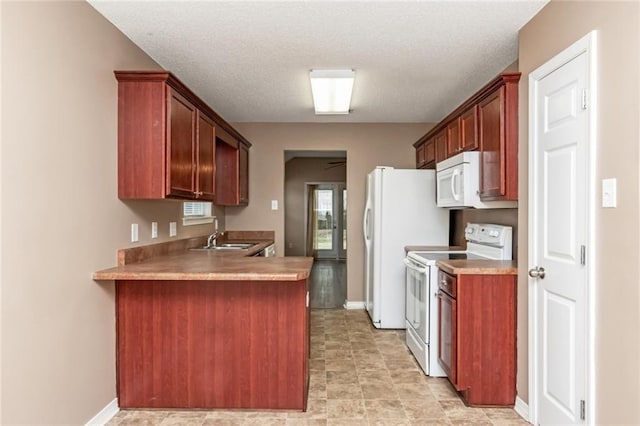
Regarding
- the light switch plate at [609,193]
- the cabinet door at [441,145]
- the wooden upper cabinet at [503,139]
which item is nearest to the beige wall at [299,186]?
the cabinet door at [441,145]

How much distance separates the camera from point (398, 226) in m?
4.35

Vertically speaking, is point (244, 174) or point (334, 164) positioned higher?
point (334, 164)

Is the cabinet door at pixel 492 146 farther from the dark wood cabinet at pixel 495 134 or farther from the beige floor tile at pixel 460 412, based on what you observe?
the beige floor tile at pixel 460 412

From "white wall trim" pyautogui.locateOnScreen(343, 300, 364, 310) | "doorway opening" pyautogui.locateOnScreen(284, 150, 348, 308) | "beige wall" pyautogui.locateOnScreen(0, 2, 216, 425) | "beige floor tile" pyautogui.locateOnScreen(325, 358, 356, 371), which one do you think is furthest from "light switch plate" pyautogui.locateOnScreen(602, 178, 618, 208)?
"doorway opening" pyautogui.locateOnScreen(284, 150, 348, 308)

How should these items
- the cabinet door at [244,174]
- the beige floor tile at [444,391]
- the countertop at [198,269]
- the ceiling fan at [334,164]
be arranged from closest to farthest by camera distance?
the countertop at [198,269] → the beige floor tile at [444,391] → the cabinet door at [244,174] → the ceiling fan at [334,164]

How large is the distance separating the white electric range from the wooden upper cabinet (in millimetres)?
561

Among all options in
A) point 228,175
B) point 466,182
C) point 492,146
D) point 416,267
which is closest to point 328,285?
point 228,175

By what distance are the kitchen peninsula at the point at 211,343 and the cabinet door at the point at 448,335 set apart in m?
0.98

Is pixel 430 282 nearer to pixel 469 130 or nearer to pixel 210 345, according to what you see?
pixel 469 130

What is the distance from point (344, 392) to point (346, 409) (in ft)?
0.79

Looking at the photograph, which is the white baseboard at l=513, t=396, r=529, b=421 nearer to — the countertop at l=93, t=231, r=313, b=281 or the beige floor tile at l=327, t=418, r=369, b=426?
the beige floor tile at l=327, t=418, r=369, b=426

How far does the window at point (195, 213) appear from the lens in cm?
387

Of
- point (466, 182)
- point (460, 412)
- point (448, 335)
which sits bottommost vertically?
point (460, 412)

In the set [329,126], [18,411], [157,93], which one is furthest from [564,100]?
[329,126]
